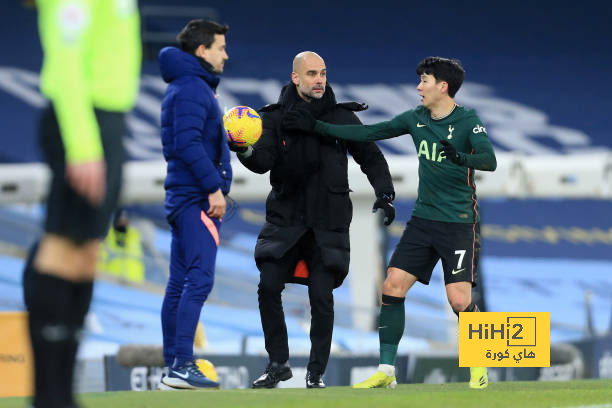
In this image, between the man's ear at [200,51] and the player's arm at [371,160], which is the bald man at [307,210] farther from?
the man's ear at [200,51]

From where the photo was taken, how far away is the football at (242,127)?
518 centimetres

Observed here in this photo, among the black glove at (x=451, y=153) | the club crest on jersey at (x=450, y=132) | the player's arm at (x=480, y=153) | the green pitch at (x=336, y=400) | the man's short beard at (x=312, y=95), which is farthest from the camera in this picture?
the man's short beard at (x=312, y=95)

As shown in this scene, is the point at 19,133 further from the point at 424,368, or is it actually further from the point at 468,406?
the point at 468,406

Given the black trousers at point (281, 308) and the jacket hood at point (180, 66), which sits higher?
the jacket hood at point (180, 66)

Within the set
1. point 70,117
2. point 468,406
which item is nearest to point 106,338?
point 468,406

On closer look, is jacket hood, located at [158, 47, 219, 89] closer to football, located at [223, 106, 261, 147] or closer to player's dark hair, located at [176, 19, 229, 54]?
player's dark hair, located at [176, 19, 229, 54]

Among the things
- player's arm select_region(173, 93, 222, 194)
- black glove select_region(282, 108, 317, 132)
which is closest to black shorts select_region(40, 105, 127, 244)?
player's arm select_region(173, 93, 222, 194)

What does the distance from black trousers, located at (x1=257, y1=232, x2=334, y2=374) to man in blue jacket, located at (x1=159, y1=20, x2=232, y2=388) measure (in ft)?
1.72

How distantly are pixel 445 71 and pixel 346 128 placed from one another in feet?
2.08

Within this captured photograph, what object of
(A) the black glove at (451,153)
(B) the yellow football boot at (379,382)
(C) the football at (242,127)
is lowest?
(B) the yellow football boot at (379,382)

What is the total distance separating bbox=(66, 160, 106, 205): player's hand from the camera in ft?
8.48

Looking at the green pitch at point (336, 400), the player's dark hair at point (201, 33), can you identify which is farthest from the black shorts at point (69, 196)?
the player's dark hair at point (201, 33)

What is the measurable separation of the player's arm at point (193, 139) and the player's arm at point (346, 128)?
0.68 meters

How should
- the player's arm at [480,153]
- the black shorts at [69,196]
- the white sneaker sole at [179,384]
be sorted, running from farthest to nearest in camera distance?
the player's arm at [480,153]
the white sneaker sole at [179,384]
the black shorts at [69,196]
